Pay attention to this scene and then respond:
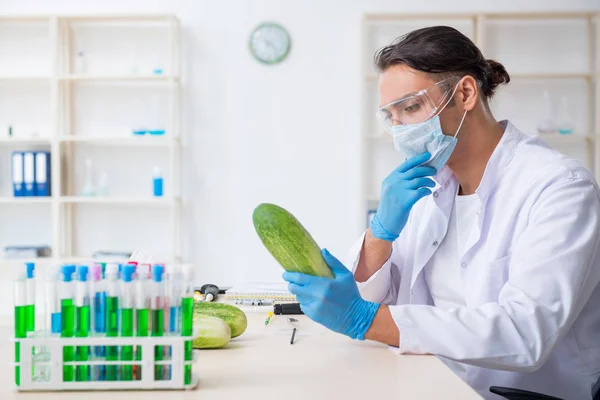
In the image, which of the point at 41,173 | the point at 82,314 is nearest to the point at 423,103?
the point at 82,314

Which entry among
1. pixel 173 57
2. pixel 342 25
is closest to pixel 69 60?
pixel 173 57

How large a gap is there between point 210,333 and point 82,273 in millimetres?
380

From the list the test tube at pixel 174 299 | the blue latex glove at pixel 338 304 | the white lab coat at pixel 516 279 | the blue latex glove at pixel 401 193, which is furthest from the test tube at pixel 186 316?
the blue latex glove at pixel 401 193

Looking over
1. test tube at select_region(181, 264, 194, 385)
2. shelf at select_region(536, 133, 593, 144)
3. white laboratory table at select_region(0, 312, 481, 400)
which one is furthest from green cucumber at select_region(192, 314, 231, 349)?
shelf at select_region(536, 133, 593, 144)

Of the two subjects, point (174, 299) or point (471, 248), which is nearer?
point (174, 299)

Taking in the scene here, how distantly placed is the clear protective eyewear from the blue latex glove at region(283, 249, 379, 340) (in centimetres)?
54

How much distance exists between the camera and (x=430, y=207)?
6.31 ft

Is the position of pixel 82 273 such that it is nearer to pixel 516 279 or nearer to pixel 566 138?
pixel 516 279

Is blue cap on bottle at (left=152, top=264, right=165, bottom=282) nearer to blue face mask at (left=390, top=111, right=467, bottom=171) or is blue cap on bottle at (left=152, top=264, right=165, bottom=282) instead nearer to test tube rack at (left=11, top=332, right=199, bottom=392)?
test tube rack at (left=11, top=332, right=199, bottom=392)

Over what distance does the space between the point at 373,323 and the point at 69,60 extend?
130 inches

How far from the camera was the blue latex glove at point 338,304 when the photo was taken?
1.36 meters

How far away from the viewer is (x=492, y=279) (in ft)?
5.26

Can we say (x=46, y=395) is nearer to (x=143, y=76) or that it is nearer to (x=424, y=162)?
(x=424, y=162)

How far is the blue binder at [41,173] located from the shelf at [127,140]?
15 cm
